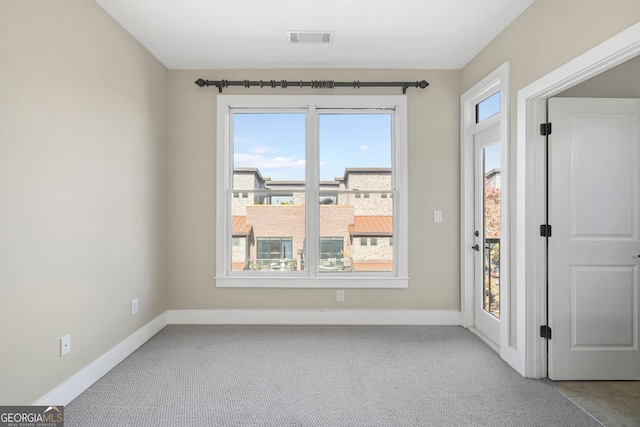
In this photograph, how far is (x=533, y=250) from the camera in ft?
8.66

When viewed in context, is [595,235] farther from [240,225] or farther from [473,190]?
[240,225]

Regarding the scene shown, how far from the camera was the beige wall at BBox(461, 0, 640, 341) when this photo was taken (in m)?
1.95

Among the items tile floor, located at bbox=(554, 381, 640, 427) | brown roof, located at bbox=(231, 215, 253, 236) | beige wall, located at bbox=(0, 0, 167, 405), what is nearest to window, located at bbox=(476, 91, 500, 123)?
tile floor, located at bbox=(554, 381, 640, 427)

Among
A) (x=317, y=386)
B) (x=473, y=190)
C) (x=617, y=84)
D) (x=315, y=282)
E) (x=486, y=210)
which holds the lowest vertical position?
(x=317, y=386)

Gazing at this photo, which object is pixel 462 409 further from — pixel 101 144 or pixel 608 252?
pixel 101 144

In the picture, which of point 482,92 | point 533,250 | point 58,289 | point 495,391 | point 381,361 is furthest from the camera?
point 482,92

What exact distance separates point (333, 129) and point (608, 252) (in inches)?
104

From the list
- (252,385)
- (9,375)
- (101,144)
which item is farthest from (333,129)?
(9,375)

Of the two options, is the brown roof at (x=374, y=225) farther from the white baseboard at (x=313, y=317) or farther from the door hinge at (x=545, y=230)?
the door hinge at (x=545, y=230)

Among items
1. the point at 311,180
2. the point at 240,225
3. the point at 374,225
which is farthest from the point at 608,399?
the point at 240,225

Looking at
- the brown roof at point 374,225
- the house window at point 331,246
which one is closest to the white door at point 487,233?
the brown roof at point 374,225

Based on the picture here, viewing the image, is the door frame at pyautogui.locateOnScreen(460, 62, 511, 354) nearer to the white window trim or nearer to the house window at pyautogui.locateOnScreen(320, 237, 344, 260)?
the white window trim

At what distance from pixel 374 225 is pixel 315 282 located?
0.90 metres

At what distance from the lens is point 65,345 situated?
2305mm
